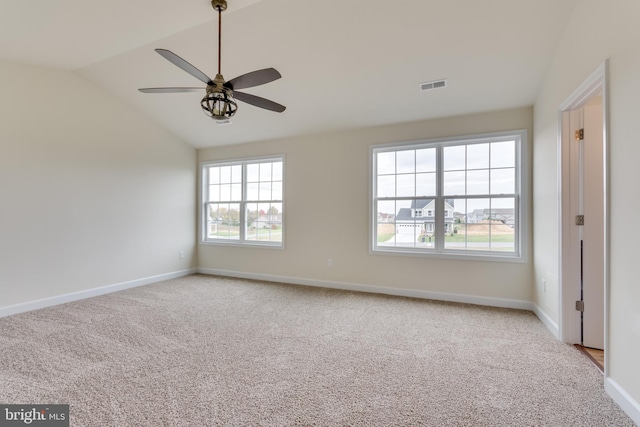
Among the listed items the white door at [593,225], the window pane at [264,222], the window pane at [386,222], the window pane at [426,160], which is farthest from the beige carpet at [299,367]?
the window pane at [426,160]

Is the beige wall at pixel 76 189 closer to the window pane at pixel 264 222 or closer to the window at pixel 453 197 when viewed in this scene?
the window pane at pixel 264 222

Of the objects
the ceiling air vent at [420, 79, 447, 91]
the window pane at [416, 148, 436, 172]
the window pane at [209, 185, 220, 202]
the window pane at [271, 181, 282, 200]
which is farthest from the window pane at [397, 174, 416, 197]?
the window pane at [209, 185, 220, 202]

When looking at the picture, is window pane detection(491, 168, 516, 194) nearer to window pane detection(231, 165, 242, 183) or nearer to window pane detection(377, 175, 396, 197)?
window pane detection(377, 175, 396, 197)

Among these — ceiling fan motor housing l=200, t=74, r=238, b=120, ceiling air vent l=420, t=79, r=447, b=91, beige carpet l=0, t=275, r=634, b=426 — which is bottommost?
beige carpet l=0, t=275, r=634, b=426

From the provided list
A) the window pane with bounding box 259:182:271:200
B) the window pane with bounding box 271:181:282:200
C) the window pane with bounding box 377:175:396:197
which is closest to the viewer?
the window pane with bounding box 377:175:396:197

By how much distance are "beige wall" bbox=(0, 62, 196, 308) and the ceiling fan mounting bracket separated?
286 centimetres

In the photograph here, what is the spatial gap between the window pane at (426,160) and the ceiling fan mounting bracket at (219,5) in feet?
9.75

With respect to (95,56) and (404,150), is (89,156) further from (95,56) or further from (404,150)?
(404,150)

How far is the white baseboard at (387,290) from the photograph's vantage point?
3719mm

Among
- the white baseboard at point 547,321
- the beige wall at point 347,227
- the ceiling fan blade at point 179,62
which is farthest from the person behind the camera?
the beige wall at point 347,227

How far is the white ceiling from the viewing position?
2586 mm

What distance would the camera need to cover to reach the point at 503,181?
3.81 m

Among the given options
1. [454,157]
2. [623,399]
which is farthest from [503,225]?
[623,399]

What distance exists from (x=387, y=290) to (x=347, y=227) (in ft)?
3.66
